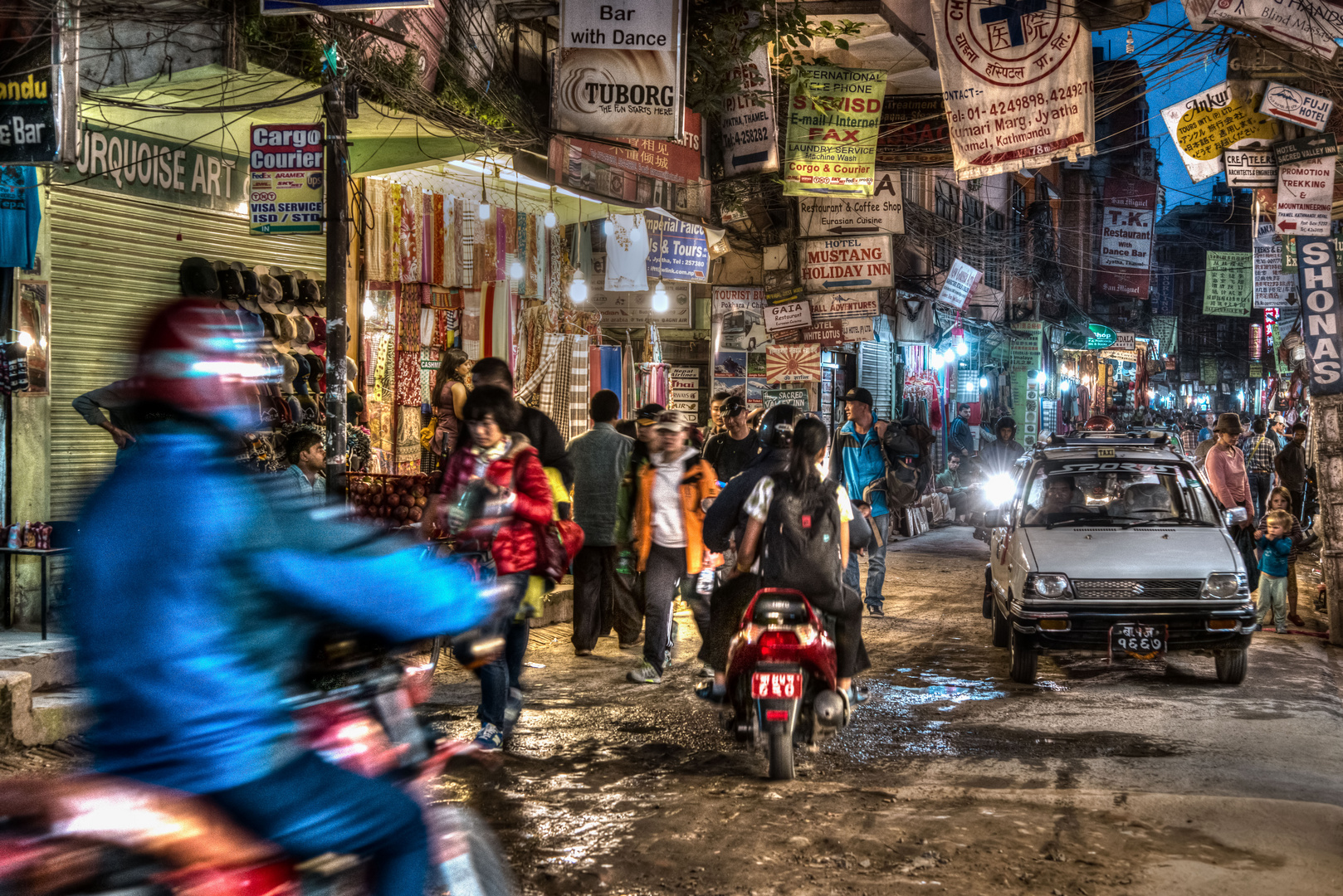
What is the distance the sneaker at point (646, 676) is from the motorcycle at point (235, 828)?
5789 mm

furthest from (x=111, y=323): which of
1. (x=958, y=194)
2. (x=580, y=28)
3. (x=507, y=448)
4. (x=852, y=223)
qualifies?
(x=958, y=194)

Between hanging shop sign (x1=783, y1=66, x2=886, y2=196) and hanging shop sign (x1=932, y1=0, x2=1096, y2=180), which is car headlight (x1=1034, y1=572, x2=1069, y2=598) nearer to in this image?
hanging shop sign (x1=932, y1=0, x2=1096, y2=180)

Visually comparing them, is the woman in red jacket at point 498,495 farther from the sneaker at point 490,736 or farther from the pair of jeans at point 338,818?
the pair of jeans at point 338,818

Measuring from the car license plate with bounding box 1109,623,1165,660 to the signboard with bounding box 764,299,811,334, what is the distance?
39.4 feet

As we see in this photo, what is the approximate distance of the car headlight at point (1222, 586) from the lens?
8.24 metres

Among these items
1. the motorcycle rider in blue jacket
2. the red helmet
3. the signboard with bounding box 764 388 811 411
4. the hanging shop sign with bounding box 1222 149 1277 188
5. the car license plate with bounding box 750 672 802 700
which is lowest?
the car license plate with bounding box 750 672 802 700

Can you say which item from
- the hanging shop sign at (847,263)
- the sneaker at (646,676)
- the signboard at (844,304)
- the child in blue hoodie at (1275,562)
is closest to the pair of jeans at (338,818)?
the sneaker at (646,676)

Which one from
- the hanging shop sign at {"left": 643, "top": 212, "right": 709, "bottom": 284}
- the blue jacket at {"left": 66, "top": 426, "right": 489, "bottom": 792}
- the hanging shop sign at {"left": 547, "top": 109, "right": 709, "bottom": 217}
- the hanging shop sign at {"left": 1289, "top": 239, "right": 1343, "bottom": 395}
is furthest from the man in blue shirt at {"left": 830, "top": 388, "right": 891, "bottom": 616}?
the blue jacket at {"left": 66, "top": 426, "right": 489, "bottom": 792}

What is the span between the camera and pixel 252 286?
448 inches

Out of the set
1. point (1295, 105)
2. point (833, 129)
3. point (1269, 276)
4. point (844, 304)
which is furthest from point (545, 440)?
point (1269, 276)

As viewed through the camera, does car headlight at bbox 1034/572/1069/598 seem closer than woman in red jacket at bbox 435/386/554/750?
No

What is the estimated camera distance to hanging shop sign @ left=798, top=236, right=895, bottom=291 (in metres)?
18.5

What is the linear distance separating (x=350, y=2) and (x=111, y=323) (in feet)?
13.6

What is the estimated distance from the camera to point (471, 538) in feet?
20.7
